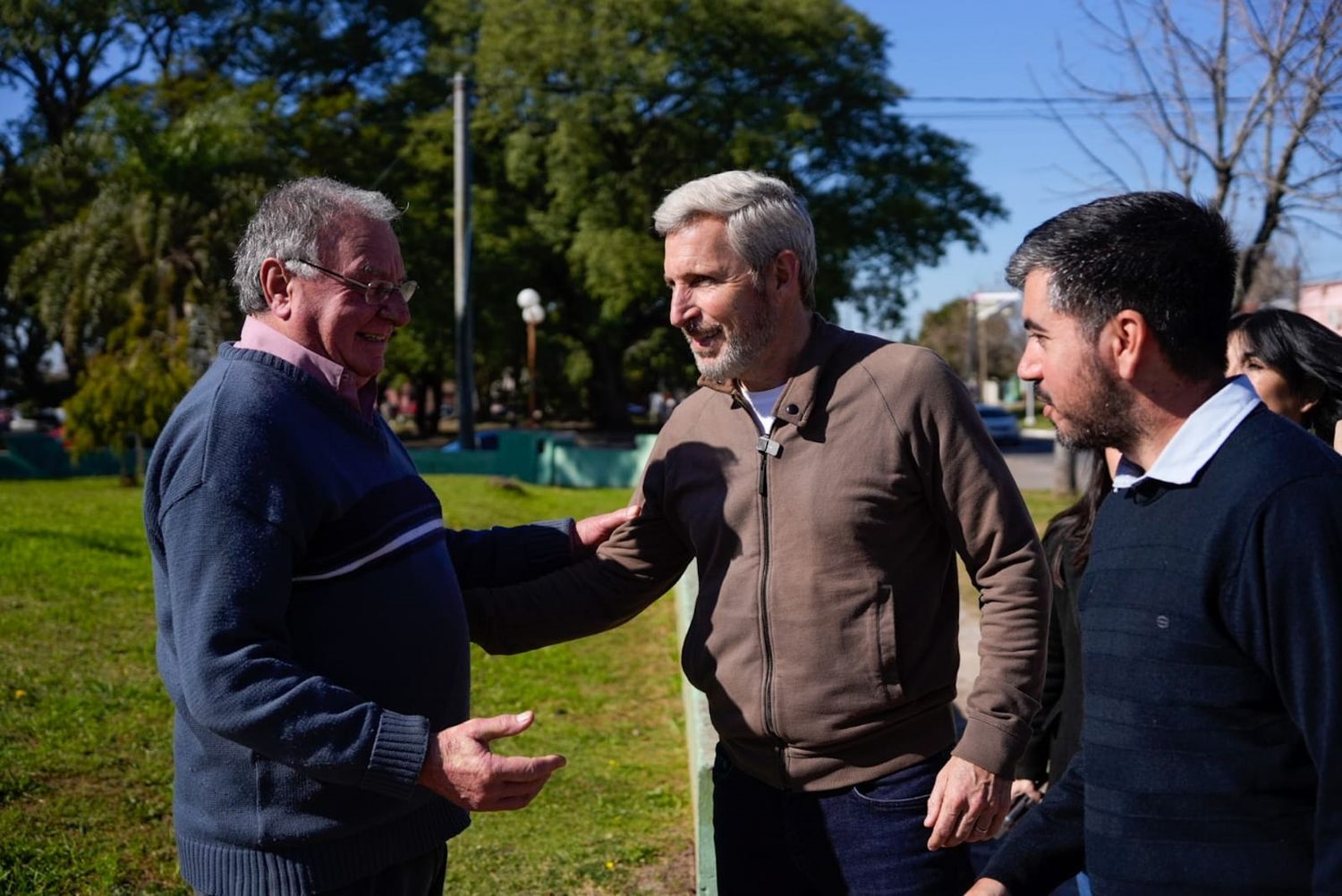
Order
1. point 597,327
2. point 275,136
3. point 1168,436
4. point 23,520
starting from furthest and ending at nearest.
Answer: point 597,327
point 275,136
point 23,520
point 1168,436

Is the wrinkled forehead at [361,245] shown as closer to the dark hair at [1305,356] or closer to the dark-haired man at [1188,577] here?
the dark-haired man at [1188,577]

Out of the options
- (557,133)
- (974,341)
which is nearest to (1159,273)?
(557,133)

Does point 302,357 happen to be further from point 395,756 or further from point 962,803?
point 962,803

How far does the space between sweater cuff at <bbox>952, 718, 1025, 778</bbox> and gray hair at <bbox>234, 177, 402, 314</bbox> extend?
1515 mm

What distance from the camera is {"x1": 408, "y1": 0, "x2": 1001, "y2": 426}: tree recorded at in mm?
29312

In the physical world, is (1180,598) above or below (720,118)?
below

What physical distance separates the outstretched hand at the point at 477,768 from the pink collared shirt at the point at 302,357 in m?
0.65

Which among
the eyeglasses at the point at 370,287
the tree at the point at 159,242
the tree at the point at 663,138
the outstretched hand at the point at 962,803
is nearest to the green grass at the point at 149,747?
the outstretched hand at the point at 962,803

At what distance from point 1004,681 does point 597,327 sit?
30780 millimetres

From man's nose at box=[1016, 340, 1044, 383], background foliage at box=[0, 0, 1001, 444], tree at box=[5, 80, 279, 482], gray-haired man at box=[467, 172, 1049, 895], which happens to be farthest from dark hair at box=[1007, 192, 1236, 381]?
background foliage at box=[0, 0, 1001, 444]

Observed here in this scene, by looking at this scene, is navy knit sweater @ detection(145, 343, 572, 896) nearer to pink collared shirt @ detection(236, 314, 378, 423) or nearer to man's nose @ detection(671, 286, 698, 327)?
pink collared shirt @ detection(236, 314, 378, 423)

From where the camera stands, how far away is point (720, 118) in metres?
29.8

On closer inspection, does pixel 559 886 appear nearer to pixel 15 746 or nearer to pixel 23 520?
pixel 15 746

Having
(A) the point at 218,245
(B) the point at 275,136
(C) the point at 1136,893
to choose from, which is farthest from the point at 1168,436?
(B) the point at 275,136
